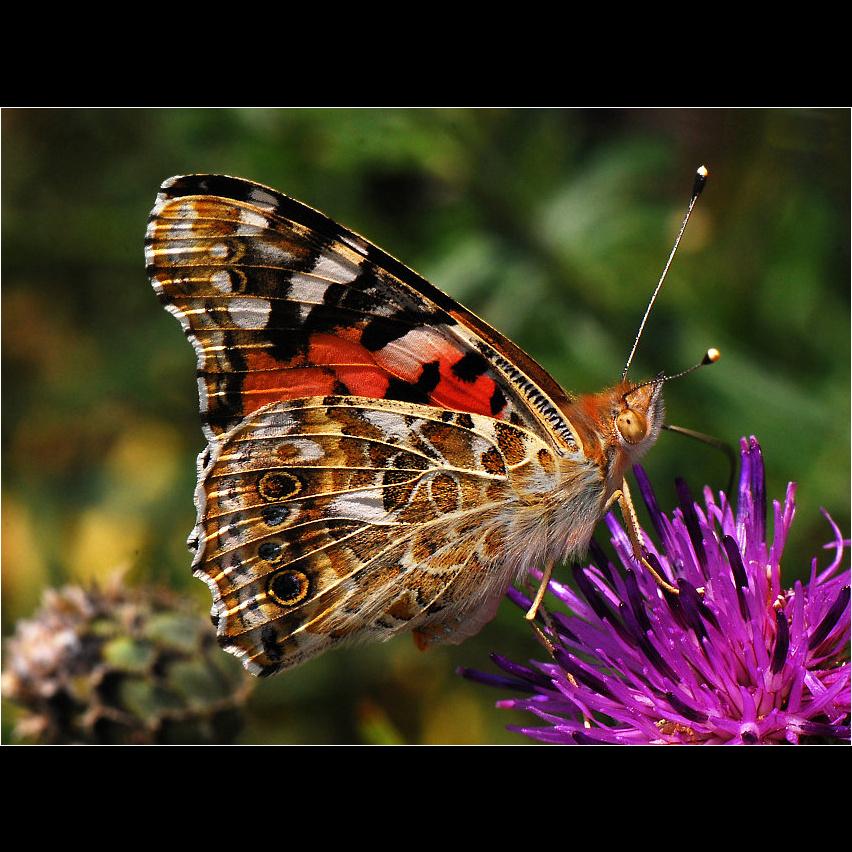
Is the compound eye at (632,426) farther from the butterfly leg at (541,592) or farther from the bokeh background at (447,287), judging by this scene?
the bokeh background at (447,287)

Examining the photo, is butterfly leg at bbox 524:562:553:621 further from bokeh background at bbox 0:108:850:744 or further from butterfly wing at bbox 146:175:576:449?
bokeh background at bbox 0:108:850:744

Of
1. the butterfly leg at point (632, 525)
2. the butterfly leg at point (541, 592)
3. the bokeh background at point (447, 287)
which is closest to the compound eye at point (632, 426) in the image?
the butterfly leg at point (632, 525)

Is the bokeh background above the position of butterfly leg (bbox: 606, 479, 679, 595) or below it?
above

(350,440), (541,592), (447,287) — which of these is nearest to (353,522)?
(350,440)

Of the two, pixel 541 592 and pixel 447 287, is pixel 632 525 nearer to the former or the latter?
pixel 541 592

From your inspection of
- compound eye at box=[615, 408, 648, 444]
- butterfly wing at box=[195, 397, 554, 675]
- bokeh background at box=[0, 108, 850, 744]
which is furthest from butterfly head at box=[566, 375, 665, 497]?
bokeh background at box=[0, 108, 850, 744]
